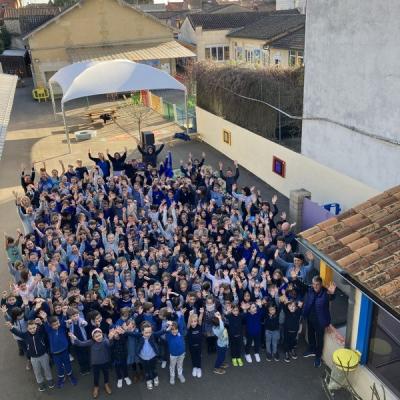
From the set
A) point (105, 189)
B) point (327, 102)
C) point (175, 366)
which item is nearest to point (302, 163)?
point (327, 102)

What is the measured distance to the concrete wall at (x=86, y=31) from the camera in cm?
3009

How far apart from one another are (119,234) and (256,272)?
2992 millimetres

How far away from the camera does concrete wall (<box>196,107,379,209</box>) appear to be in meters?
10.9

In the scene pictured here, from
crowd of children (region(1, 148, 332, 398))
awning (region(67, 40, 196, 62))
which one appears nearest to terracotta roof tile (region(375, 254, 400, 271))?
crowd of children (region(1, 148, 332, 398))

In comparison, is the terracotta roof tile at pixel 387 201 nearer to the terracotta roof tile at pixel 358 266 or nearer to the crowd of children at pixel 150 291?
the terracotta roof tile at pixel 358 266

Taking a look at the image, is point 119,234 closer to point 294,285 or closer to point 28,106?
point 294,285

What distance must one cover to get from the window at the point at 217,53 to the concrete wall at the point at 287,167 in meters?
19.9

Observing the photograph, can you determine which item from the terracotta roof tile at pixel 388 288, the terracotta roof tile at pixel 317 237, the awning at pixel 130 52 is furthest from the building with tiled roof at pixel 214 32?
the terracotta roof tile at pixel 388 288

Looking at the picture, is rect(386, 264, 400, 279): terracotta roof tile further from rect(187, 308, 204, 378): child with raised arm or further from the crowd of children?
rect(187, 308, 204, 378): child with raised arm

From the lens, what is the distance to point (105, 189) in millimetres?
11805

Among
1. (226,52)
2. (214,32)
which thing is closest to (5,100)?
(214,32)

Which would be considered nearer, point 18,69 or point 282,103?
point 282,103

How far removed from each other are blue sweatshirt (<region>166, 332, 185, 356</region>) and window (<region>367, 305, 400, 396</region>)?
2.76 meters

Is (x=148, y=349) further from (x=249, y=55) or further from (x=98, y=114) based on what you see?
(x=249, y=55)
